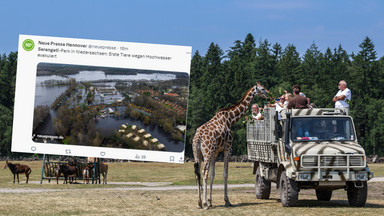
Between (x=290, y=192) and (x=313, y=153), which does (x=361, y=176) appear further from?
(x=290, y=192)

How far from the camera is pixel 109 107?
110ft

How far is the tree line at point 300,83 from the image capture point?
4648 inches

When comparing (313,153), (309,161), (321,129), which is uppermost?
(321,129)

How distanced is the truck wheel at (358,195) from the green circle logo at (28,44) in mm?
17891

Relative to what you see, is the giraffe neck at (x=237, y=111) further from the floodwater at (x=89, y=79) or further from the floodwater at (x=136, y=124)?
the floodwater at (x=136, y=124)

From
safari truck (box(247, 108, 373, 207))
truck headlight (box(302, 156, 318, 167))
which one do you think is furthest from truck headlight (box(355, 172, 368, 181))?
truck headlight (box(302, 156, 318, 167))

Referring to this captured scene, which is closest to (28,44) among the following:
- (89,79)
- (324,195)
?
(89,79)

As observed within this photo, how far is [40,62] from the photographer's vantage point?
1231 inches

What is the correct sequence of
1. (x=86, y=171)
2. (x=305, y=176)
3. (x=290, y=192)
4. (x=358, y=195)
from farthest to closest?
(x=86, y=171)
(x=358, y=195)
(x=290, y=192)
(x=305, y=176)

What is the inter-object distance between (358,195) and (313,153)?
190 cm

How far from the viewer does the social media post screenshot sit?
31141 millimetres

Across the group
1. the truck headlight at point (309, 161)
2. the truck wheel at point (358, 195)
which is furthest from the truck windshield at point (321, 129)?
the truck wheel at point (358, 195)

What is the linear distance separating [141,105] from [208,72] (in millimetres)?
119849

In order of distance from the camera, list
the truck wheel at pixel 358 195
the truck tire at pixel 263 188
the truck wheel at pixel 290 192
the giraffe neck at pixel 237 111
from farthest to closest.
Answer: the truck tire at pixel 263 188, the giraffe neck at pixel 237 111, the truck wheel at pixel 358 195, the truck wheel at pixel 290 192
